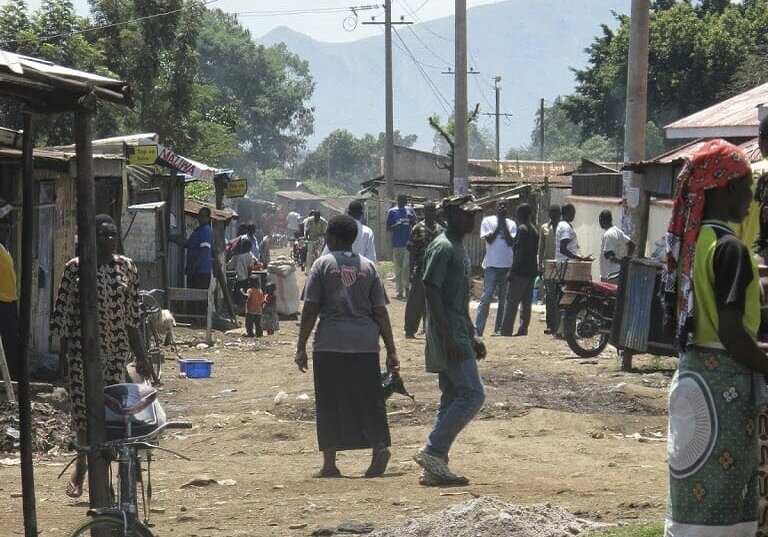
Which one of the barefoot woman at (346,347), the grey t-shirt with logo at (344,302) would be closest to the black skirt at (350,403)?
the barefoot woman at (346,347)

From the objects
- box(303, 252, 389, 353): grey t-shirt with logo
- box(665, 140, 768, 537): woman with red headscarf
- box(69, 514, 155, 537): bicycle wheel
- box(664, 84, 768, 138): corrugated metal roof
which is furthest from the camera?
box(664, 84, 768, 138): corrugated metal roof

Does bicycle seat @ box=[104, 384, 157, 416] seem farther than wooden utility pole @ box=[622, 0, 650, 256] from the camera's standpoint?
No

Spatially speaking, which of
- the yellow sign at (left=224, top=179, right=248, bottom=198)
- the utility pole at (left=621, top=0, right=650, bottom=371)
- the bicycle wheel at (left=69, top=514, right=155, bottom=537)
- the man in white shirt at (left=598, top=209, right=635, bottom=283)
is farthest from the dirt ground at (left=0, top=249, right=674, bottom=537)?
the yellow sign at (left=224, top=179, right=248, bottom=198)

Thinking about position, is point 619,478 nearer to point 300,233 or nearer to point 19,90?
point 19,90

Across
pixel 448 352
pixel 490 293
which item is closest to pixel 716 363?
pixel 448 352

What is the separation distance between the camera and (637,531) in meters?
6.86

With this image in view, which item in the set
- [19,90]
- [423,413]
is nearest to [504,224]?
[423,413]

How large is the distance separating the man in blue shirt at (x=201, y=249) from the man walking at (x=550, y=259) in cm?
501

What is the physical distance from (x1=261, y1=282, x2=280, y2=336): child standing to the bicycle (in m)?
14.6

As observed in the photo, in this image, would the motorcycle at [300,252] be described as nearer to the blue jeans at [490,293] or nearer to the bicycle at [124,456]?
the blue jeans at [490,293]

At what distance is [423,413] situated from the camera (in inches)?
483

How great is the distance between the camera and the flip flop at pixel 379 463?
9.40 meters

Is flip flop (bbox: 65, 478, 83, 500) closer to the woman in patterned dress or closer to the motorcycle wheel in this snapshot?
the woman in patterned dress

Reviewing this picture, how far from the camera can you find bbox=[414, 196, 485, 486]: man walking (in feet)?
29.5
